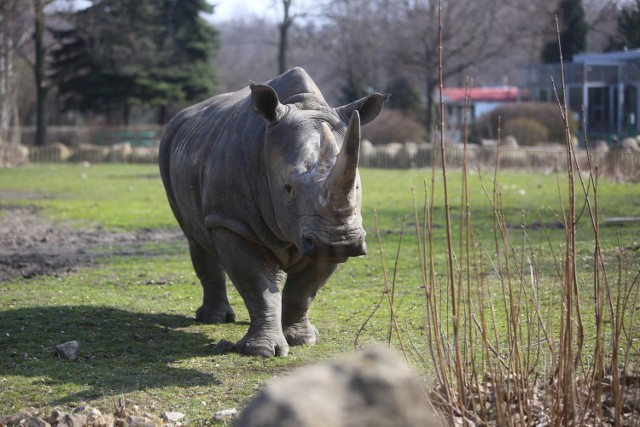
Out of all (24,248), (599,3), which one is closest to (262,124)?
(24,248)

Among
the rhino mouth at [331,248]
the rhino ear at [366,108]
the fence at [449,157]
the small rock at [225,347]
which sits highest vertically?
the rhino ear at [366,108]

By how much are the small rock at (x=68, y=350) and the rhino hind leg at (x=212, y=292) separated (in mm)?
1537

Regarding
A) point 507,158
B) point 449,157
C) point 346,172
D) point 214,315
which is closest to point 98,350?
point 214,315

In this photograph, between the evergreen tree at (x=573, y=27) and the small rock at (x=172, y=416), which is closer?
the small rock at (x=172, y=416)

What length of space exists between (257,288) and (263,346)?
42 cm

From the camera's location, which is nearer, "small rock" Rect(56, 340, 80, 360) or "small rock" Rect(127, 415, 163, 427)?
"small rock" Rect(127, 415, 163, 427)

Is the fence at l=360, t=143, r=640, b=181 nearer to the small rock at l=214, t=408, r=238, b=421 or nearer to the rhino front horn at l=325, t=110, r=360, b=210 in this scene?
the rhino front horn at l=325, t=110, r=360, b=210

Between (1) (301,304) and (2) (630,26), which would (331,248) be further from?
(2) (630,26)

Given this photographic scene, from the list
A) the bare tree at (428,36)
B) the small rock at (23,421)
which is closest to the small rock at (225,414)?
the small rock at (23,421)

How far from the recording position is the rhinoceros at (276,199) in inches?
225

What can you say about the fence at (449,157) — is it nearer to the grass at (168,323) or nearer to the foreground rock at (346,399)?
the grass at (168,323)

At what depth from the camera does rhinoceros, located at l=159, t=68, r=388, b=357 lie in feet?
18.8

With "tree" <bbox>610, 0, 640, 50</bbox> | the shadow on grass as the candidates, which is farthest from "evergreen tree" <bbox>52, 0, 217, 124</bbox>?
the shadow on grass

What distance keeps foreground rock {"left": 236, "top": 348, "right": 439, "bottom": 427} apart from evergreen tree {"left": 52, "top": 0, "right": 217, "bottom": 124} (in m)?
42.8
